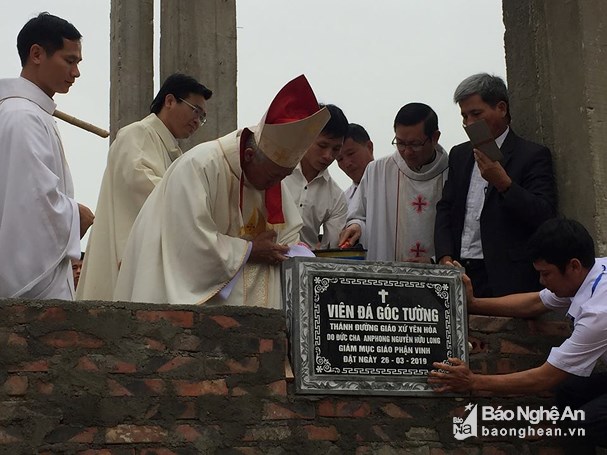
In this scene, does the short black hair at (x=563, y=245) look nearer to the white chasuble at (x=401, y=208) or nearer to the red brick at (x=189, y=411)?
the white chasuble at (x=401, y=208)

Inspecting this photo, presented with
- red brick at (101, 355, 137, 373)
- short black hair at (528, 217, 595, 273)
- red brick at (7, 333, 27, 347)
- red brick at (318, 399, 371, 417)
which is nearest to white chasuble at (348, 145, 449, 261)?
short black hair at (528, 217, 595, 273)

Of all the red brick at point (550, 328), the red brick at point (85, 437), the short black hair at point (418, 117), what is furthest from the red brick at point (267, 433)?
the short black hair at point (418, 117)

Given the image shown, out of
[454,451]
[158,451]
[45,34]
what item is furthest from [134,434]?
[45,34]

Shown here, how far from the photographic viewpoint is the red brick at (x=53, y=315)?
4836 millimetres

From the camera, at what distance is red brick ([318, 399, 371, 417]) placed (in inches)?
209

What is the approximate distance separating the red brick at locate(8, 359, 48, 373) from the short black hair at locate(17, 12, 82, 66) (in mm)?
1637

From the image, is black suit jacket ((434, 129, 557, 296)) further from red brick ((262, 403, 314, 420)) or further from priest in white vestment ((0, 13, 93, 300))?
priest in white vestment ((0, 13, 93, 300))

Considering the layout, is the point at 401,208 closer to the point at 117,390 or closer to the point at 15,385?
the point at 117,390

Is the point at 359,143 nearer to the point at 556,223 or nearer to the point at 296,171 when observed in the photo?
the point at 296,171

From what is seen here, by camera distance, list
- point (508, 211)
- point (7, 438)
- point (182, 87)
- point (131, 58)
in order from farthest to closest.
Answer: point (131, 58) → point (182, 87) → point (508, 211) → point (7, 438)

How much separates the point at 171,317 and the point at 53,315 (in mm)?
503

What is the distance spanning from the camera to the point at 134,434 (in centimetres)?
489

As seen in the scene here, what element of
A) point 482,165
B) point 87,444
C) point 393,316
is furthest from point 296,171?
point 87,444

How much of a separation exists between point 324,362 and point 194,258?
2.64ft
